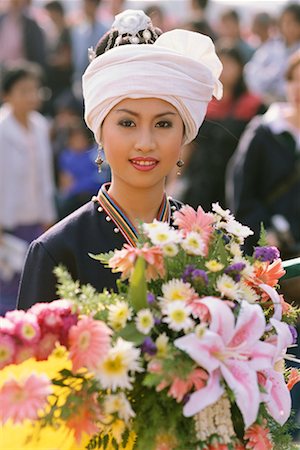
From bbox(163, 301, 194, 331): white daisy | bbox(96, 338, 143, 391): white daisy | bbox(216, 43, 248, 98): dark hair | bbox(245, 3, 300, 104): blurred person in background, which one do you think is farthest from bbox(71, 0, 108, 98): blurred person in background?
bbox(96, 338, 143, 391): white daisy

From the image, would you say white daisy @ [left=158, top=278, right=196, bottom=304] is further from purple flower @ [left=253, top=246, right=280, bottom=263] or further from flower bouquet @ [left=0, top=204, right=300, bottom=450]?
purple flower @ [left=253, top=246, right=280, bottom=263]

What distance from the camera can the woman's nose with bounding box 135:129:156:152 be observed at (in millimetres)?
3377

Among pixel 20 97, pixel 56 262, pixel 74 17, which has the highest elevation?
pixel 56 262

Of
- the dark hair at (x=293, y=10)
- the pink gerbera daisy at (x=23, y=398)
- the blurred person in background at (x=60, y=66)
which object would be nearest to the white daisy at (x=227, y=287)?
the pink gerbera daisy at (x=23, y=398)

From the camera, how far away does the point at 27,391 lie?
2.41m

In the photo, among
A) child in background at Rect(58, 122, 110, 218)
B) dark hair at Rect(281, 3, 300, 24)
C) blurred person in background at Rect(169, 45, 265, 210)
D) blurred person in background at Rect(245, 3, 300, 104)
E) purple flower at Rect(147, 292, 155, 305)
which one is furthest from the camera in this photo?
blurred person in background at Rect(245, 3, 300, 104)

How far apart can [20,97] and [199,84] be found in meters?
5.26

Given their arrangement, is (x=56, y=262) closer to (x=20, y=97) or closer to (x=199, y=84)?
(x=199, y=84)

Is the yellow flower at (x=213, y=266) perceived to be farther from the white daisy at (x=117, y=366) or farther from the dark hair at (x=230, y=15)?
the dark hair at (x=230, y=15)

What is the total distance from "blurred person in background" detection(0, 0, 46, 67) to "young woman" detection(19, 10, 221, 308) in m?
7.75

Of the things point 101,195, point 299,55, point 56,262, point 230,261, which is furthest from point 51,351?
point 299,55

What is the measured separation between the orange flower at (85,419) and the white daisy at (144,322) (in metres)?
0.19

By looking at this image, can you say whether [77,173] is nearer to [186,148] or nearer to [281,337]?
[186,148]

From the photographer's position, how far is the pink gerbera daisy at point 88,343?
2.46 m
